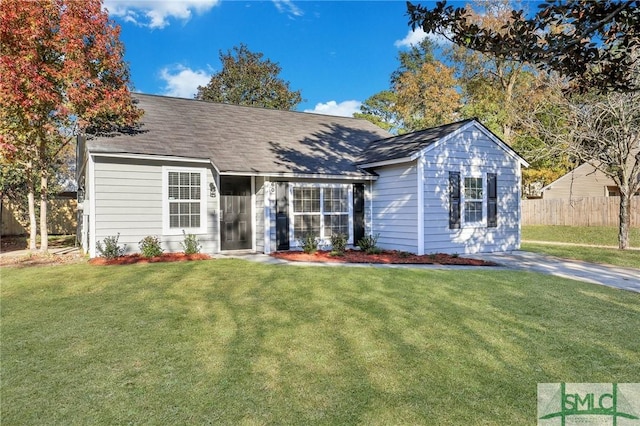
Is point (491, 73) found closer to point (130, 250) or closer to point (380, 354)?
point (130, 250)

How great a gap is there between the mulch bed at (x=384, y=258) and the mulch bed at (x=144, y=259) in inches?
86.9

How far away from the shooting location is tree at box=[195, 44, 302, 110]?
29.8 m

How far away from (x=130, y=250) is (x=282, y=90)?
73.3 feet

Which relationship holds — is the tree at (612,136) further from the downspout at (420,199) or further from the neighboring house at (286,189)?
the downspout at (420,199)

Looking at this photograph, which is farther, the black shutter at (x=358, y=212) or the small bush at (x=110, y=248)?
the black shutter at (x=358, y=212)

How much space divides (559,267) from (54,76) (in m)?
13.4

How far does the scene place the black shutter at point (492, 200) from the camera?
12547 millimetres

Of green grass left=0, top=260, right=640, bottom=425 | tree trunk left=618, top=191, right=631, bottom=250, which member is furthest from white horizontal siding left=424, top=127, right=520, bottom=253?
green grass left=0, top=260, right=640, bottom=425

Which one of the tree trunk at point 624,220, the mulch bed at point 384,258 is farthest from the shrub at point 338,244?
the tree trunk at point 624,220

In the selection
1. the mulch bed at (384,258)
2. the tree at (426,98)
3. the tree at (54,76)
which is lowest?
the mulch bed at (384,258)

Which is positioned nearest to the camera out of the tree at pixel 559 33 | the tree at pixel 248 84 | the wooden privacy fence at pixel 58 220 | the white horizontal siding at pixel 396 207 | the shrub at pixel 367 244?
the tree at pixel 559 33

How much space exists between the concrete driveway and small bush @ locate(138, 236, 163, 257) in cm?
883

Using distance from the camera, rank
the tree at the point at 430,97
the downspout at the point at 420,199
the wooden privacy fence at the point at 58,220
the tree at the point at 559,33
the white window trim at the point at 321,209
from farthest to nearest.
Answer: the tree at the point at 430,97 → the wooden privacy fence at the point at 58,220 → the white window trim at the point at 321,209 → the downspout at the point at 420,199 → the tree at the point at 559,33

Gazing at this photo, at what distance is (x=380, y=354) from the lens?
4016 millimetres
